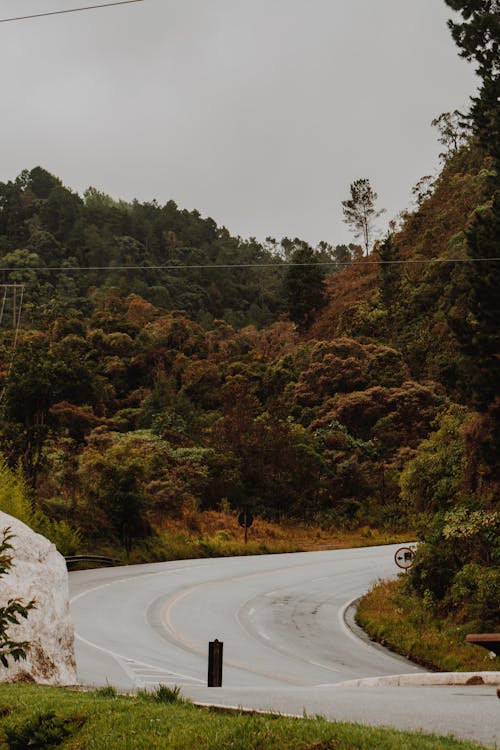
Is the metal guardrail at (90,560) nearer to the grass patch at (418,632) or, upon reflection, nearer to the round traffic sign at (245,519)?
the round traffic sign at (245,519)

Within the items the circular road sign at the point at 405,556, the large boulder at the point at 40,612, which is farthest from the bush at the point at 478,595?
the large boulder at the point at 40,612

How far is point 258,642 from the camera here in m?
18.4

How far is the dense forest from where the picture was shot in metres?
20.6

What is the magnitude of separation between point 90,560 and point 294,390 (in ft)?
92.5

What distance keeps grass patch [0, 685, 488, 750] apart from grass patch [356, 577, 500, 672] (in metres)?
9.14

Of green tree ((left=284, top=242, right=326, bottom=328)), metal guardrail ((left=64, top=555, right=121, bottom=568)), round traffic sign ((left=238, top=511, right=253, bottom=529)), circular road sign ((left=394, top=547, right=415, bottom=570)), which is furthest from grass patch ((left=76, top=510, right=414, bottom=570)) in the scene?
green tree ((left=284, top=242, right=326, bottom=328))

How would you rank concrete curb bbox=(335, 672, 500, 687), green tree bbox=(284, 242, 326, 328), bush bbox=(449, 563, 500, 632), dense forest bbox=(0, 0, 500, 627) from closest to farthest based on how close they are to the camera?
concrete curb bbox=(335, 672, 500, 687), bush bbox=(449, 563, 500, 632), dense forest bbox=(0, 0, 500, 627), green tree bbox=(284, 242, 326, 328)

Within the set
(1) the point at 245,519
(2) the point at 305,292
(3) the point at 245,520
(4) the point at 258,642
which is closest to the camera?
(4) the point at 258,642

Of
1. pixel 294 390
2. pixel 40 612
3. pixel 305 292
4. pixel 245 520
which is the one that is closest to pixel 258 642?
pixel 40 612

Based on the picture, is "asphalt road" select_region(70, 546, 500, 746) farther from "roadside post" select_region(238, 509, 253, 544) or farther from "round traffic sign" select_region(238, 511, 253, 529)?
"round traffic sign" select_region(238, 511, 253, 529)

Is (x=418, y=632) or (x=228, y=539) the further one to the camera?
(x=228, y=539)

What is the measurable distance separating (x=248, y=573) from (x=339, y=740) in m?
25.4

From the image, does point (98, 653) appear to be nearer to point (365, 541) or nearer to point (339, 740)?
point (339, 740)

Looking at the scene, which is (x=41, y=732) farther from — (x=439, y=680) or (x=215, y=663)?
(x=439, y=680)
